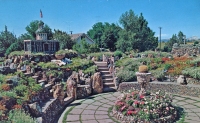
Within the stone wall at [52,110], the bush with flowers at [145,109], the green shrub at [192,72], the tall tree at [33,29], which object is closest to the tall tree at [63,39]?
the tall tree at [33,29]

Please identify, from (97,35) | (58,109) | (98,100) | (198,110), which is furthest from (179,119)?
(97,35)

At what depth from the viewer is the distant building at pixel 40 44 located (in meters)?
25.3

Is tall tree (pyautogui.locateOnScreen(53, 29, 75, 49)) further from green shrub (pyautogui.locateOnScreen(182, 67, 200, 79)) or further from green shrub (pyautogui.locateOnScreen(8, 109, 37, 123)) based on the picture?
green shrub (pyautogui.locateOnScreen(8, 109, 37, 123))

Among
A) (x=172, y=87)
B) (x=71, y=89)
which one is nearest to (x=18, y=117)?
(x=71, y=89)

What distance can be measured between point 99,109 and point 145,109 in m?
2.96

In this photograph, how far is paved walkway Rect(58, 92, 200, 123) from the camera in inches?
337

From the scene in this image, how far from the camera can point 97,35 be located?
5591cm

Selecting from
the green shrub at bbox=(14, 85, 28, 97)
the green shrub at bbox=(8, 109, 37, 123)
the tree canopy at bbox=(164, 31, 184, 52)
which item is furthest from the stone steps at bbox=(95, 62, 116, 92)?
the tree canopy at bbox=(164, 31, 184, 52)

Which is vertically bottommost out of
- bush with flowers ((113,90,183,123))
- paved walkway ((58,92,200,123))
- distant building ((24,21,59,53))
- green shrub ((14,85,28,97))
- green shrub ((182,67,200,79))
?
paved walkway ((58,92,200,123))

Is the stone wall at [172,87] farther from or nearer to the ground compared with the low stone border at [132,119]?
farther from the ground

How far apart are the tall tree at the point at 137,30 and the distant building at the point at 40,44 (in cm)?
1828

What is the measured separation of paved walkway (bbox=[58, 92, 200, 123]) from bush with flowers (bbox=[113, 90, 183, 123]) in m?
0.64

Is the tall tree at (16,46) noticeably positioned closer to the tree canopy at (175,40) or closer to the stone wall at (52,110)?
the stone wall at (52,110)

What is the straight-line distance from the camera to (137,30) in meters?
42.8
